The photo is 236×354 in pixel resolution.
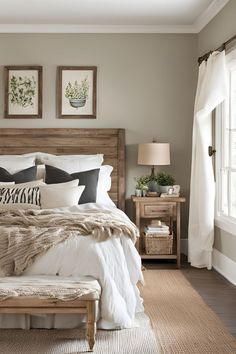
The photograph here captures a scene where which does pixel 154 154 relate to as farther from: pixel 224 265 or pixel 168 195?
pixel 224 265

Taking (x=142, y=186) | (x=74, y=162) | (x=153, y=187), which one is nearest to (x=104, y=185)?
(x=74, y=162)

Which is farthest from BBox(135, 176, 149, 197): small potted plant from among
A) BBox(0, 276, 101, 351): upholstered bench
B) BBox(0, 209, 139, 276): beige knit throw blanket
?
BBox(0, 276, 101, 351): upholstered bench

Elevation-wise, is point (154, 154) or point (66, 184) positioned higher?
point (154, 154)

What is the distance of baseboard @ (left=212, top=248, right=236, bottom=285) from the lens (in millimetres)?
5277

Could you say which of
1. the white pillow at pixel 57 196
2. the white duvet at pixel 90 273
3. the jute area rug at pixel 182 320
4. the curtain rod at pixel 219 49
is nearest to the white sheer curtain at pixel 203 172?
the curtain rod at pixel 219 49

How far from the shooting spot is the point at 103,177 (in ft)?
20.1

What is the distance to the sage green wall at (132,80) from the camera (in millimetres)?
6633

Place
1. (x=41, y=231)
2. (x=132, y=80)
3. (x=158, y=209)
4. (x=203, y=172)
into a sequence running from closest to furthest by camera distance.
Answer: (x=41, y=231), (x=203, y=172), (x=158, y=209), (x=132, y=80)

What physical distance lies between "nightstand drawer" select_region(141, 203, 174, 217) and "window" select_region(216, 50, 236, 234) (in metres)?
0.55

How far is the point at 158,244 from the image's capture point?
6180 millimetres

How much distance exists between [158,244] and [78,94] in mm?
1968

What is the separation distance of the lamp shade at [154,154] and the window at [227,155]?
0.63 meters

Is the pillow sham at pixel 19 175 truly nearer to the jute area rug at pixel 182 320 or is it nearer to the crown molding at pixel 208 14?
the jute area rug at pixel 182 320

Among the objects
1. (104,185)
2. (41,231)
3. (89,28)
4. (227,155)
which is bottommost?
(41,231)
